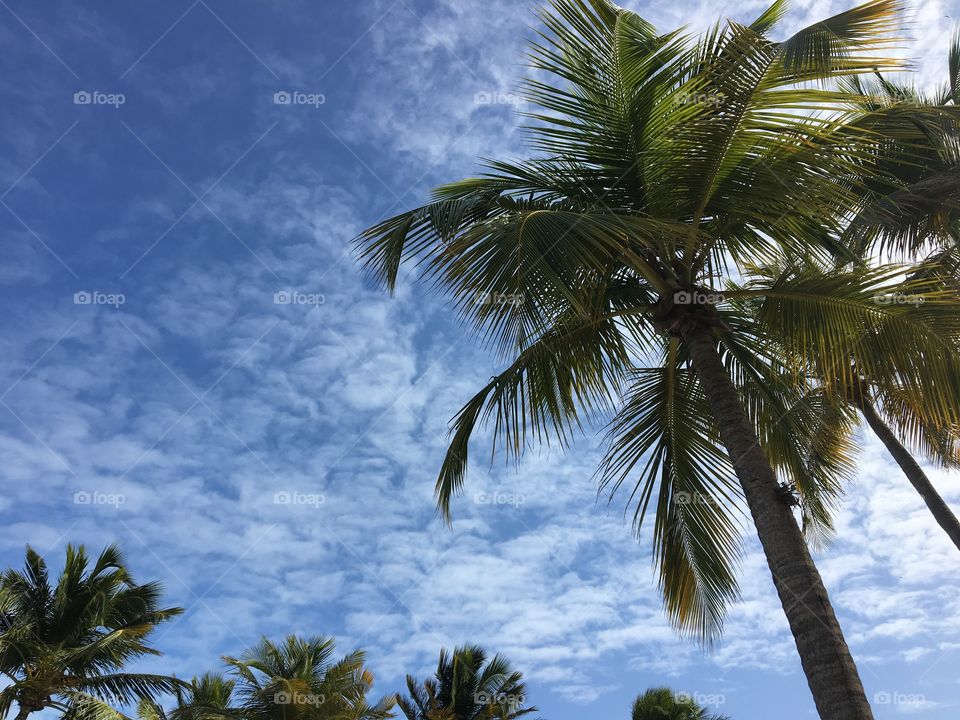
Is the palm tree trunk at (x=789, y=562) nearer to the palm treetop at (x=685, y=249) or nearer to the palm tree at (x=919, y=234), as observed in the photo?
the palm treetop at (x=685, y=249)

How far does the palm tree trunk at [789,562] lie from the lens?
4.73 m

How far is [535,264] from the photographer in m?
5.34

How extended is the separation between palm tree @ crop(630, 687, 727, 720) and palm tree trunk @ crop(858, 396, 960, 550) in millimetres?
12238

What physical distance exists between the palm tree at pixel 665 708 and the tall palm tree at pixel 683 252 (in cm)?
1406

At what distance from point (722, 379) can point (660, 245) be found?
1.34m

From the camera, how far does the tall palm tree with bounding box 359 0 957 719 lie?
5.51 meters

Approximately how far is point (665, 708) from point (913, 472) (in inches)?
497

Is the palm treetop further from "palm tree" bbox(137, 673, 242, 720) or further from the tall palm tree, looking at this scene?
"palm tree" bbox(137, 673, 242, 720)

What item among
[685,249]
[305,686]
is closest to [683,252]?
[685,249]
